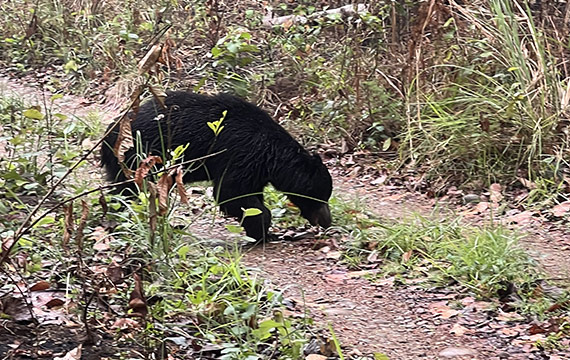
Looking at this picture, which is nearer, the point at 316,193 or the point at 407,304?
the point at 407,304

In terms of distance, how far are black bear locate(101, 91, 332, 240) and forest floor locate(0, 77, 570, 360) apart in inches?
14.2

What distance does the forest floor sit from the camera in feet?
15.1

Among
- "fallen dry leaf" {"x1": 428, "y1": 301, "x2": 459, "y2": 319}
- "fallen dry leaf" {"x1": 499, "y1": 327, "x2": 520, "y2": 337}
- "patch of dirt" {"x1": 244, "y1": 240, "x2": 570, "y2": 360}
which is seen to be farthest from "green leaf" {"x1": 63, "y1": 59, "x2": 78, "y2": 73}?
"fallen dry leaf" {"x1": 499, "y1": 327, "x2": 520, "y2": 337}

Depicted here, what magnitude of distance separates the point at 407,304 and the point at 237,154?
1979mm

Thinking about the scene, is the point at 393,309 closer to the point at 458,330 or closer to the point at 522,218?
the point at 458,330

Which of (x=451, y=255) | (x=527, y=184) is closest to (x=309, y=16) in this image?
(x=527, y=184)

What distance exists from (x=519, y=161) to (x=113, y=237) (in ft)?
13.3

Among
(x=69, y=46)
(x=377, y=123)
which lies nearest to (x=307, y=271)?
(x=377, y=123)

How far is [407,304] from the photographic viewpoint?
5.29 meters

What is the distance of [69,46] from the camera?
12.3 meters

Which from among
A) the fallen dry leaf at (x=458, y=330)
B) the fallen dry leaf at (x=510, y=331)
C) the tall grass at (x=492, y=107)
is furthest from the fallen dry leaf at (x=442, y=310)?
the tall grass at (x=492, y=107)

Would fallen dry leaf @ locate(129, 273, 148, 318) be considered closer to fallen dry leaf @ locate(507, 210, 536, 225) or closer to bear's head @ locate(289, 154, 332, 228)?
bear's head @ locate(289, 154, 332, 228)

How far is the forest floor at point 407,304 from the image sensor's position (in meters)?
4.62

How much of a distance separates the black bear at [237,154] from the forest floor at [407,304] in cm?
36
